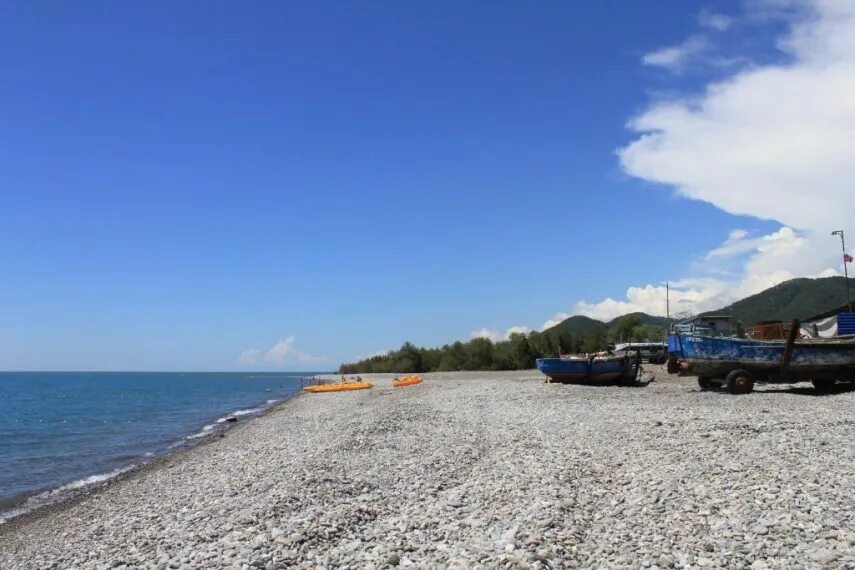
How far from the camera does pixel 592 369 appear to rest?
3662 cm

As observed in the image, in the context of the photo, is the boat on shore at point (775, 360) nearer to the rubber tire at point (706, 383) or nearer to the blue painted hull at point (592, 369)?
the rubber tire at point (706, 383)

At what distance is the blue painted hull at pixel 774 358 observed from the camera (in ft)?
85.6

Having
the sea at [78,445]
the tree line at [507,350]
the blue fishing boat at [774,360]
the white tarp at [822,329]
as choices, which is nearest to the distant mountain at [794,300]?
the tree line at [507,350]

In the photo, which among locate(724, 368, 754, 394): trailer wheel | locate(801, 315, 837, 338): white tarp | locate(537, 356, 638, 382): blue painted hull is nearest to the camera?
locate(724, 368, 754, 394): trailer wheel

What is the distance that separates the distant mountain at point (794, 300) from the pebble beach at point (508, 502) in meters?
83.8

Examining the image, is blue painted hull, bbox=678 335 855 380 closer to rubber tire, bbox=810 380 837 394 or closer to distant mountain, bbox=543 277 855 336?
rubber tire, bbox=810 380 837 394

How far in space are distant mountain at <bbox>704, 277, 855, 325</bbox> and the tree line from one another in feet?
48.4

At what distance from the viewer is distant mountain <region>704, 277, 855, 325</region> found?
9469 centimetres

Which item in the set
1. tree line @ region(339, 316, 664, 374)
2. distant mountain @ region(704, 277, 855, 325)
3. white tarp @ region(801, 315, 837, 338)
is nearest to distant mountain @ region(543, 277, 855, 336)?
distant mountain @ region(704, 277, 855, 325)

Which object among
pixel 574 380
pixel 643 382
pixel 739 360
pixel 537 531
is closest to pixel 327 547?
pixel 537 531

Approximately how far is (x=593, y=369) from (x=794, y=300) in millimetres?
86376

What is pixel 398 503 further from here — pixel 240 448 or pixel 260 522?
pixel 240 448

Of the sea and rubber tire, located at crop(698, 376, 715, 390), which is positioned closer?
the sea

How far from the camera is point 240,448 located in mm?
23969
